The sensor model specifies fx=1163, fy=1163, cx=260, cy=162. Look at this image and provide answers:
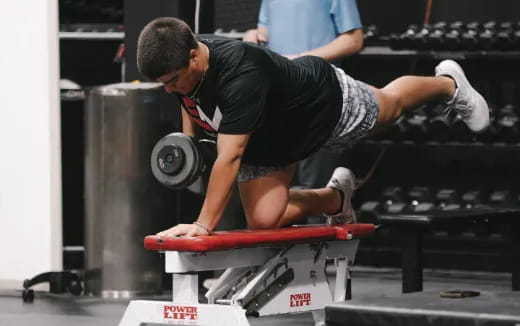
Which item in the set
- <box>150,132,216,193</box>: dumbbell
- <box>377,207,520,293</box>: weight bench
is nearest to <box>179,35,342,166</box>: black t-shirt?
<box>150,132,216,193</box>: dumbbell

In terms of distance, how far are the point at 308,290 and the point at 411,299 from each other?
897 mm

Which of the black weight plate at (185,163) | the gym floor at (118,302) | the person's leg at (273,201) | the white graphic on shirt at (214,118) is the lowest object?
the gym floor at (118,302)

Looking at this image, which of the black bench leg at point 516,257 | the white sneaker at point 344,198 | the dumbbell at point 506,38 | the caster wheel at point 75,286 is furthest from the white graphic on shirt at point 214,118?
the dumbbell at point 506,38

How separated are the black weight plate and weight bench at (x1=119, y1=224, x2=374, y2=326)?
10.9 inches

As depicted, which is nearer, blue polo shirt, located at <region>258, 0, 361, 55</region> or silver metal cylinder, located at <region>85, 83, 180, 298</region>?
blue polo shirt, located at <region>258, 0, 361, 55</region>

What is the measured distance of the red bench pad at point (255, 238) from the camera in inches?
149

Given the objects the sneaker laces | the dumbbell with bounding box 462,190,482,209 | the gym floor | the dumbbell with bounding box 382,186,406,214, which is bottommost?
the gym floor

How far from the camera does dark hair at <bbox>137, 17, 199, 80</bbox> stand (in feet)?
12.6

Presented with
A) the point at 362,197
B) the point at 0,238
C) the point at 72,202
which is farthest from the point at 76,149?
the point at 362,197

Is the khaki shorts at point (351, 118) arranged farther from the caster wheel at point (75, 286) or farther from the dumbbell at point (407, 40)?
the dumbbell at point (407, 40)

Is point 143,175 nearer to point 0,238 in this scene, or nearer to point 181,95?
point 0,238

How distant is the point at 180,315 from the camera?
384 cm

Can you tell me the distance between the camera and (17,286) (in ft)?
18.4

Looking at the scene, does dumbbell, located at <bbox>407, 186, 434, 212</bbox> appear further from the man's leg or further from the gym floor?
the man's leg
